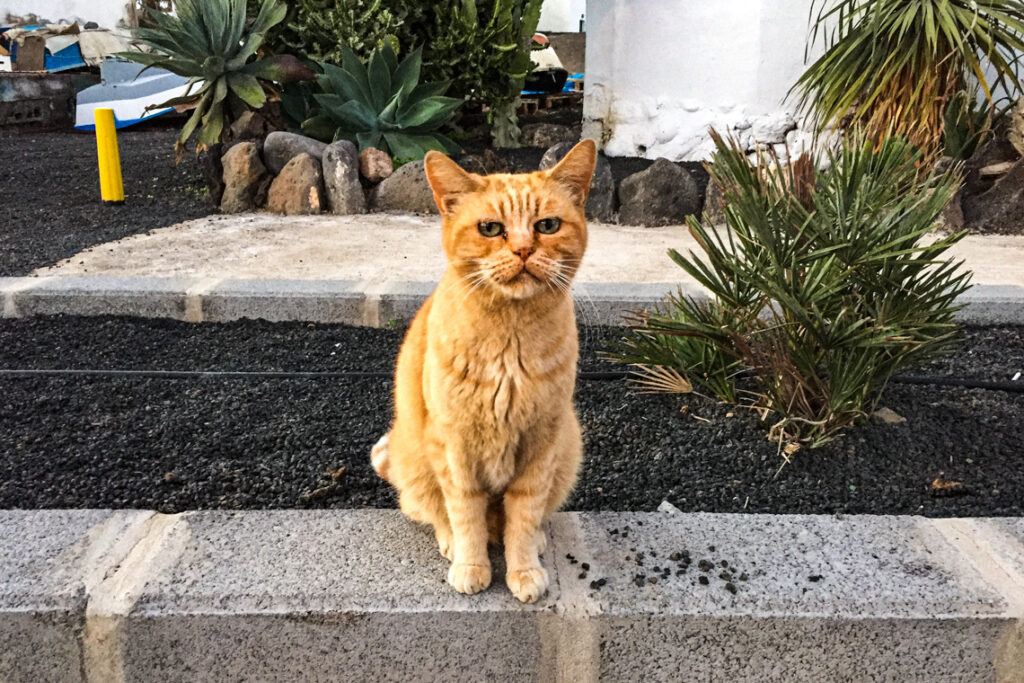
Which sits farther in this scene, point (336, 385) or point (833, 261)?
point (336, 385)

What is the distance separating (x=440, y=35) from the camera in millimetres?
7125

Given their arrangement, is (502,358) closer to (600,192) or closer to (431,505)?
(431,505)

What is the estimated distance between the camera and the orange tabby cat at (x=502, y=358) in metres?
1.64

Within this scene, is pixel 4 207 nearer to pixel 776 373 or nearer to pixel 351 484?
pixel 351 484

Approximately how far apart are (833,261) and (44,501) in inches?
86.9

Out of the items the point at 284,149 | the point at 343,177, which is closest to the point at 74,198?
the point at 284,149

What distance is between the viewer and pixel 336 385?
293 centimetres

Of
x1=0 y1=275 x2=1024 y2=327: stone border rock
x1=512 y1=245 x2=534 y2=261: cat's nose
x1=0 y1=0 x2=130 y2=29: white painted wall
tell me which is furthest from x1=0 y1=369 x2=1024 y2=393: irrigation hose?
x1=0 y1=0 x2=130 y2=29: white painted wall

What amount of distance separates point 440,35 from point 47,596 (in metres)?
6.41

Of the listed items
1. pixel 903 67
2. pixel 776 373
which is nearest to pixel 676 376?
pixel 776 373

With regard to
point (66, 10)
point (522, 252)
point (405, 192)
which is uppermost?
point (66, 10)

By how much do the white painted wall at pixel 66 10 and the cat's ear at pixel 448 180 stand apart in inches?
572

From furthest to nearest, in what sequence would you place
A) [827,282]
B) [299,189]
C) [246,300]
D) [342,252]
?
[299,189]
[342,252]
[246,300]
[827,282]

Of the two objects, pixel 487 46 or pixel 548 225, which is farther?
pixel 487 46
